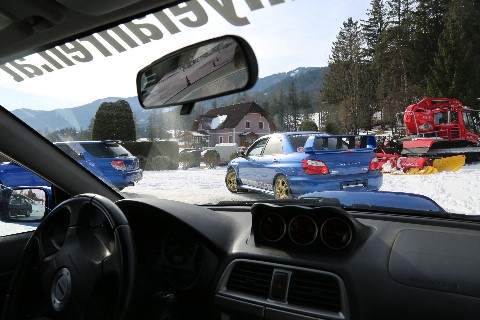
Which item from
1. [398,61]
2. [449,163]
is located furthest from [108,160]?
[449,163]

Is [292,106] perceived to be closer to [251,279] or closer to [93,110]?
[93,110]

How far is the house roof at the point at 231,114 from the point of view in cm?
302

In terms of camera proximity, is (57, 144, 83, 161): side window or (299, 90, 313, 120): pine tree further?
(299, 90, 313, 120): pine tree

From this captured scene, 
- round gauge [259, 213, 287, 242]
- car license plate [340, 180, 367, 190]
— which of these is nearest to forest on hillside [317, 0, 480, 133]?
car license plate [340, 180, 367, 190]

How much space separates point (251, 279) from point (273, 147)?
402 centimetres

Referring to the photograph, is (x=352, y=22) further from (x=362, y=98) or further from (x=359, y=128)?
(x=359, y=128)

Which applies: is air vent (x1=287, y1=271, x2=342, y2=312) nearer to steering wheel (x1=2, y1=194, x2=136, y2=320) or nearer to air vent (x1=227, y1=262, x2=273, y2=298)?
air vent (x1=227, y1=262, x2=273, y2=298)

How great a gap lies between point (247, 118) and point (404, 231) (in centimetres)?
207

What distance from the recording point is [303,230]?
1761 millimetres

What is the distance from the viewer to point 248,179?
20.8 ft

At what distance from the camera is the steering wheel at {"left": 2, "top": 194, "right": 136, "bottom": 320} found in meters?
1.38

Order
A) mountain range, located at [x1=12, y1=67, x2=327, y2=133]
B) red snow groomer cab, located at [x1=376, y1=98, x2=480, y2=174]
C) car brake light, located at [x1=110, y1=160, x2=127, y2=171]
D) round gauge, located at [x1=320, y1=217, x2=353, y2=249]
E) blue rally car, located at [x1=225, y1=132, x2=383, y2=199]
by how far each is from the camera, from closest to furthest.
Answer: round gauge, located at [x1=320, y1=217, x2=353, y2=249] → mountain range, located at [x1=12, y1=67, x2=327, y2=133] → car brake light, located at [x1=110, y1=160, x2=127, y2=171] → blue rally car, located at [x1=225, y1=132, x2=383, y2=199] → red snow groomer cab, located at [x1=376, y1=98, x2=480, y2=174]

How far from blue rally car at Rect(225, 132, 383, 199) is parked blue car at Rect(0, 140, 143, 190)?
1609 mm

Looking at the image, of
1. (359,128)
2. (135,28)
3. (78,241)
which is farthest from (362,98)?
(78,241)
